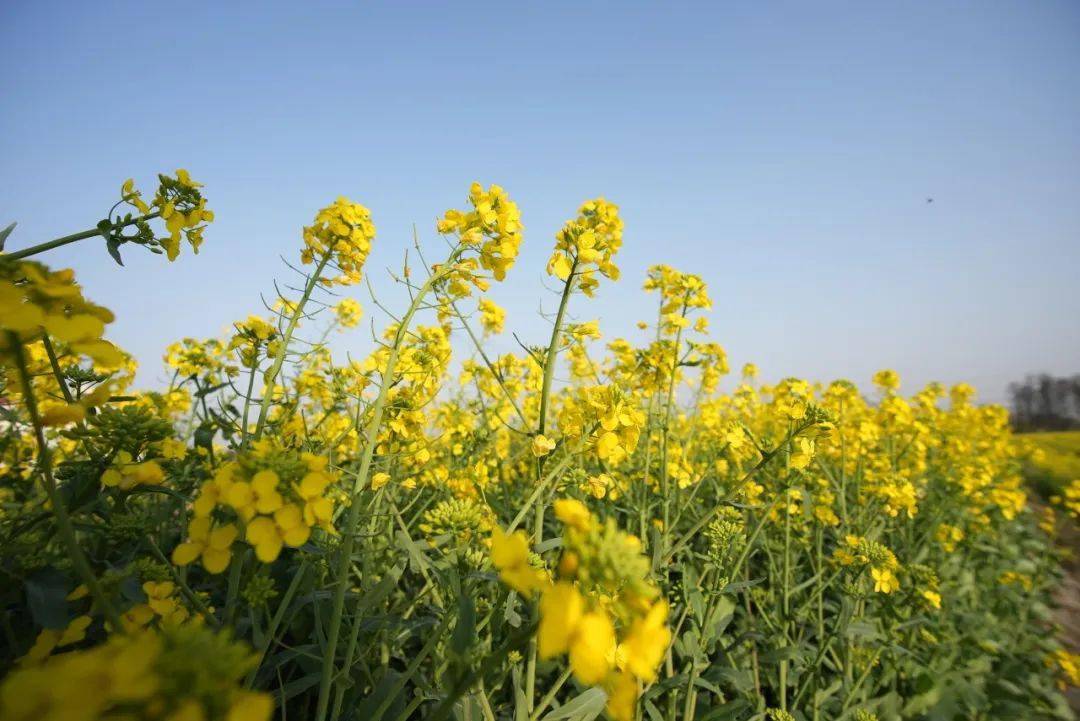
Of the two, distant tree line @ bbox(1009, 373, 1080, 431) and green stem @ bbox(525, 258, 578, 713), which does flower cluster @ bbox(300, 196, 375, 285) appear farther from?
distant tree line @ bbox(1009, 373, 1080, 431)

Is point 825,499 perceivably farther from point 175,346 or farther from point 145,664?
point 175,346

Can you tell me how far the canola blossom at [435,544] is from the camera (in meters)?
0.73

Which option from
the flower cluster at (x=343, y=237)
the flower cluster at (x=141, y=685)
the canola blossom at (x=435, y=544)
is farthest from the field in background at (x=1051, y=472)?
the flower cluster at (x=141, y=685)

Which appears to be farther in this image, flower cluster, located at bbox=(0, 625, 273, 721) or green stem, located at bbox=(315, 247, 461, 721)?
green stem, located at bbox=(315, 247, 461, 721)

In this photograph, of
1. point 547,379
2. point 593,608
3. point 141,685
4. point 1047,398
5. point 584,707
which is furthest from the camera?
point 1047,398

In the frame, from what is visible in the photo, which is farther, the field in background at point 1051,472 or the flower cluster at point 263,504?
the field in background at point 1051,472

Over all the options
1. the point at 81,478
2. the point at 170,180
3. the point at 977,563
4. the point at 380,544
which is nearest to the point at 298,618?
the point at 380,544

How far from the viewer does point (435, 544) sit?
1.70 m

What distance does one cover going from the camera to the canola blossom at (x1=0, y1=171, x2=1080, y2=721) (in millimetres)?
731

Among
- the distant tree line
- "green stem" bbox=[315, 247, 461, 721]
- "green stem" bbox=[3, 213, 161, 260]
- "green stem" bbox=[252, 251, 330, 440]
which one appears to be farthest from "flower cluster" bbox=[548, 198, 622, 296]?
the distant tree line

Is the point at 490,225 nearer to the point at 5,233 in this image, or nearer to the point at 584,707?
the point at 5,233

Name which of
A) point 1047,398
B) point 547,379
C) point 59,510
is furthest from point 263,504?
point 1047,398

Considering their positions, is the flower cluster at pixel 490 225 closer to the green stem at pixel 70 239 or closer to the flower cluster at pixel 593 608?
the green stem at pixel 70 239

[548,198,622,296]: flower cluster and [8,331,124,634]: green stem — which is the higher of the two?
[548,198,622,296]: flower cluster
